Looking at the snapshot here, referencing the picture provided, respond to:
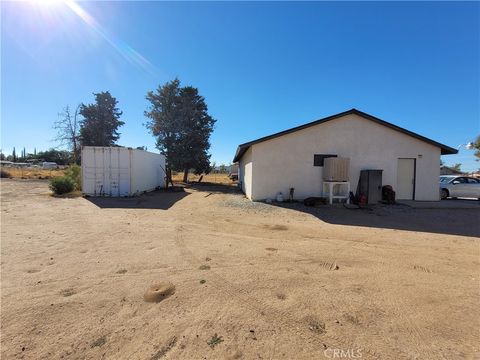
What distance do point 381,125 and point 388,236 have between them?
8305 millimetres

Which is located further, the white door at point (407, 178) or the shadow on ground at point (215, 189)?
the shadow on ground at point (215, 189)

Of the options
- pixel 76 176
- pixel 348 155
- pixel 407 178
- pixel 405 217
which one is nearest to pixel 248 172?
pixel 348 155

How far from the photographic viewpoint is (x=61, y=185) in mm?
14898

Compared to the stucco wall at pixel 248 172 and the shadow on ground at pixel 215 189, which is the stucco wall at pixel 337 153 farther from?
the shadow on ground at pixel 215 189

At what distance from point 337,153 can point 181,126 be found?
702 inches

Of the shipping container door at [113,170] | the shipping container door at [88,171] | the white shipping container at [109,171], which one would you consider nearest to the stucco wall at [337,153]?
the white shipping container at [109,171]

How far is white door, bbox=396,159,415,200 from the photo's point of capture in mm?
13430

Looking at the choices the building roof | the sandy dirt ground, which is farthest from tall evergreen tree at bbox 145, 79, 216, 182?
the sandy dirt ground

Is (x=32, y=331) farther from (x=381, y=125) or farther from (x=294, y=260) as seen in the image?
(x=381, y=125)

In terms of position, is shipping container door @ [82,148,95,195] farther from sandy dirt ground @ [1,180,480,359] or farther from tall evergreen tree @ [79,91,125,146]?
tall evergreen tree @ [79,91,125,146]

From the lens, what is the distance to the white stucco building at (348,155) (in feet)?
42.1

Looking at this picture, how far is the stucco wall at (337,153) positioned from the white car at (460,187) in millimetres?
2630

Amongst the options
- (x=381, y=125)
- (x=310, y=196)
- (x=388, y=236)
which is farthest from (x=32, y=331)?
(x=381, y=125)

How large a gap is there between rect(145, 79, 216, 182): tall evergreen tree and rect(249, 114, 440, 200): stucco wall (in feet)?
49.5
